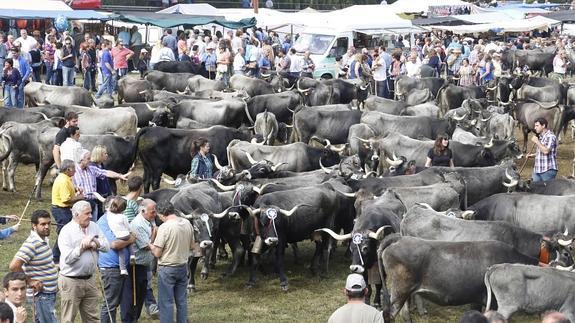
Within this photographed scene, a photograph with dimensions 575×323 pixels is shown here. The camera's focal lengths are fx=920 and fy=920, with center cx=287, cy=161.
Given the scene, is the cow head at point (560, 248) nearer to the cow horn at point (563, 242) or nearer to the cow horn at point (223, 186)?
the cow horn at point (563, 242)

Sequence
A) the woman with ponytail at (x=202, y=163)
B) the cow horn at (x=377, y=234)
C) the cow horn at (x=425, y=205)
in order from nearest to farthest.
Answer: the cow horn at (x=377, y=234) < the cow horn at (x=425, y=205) < the woman with ponytail at (x=202, y=163)

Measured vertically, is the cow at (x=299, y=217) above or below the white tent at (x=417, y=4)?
Result: below

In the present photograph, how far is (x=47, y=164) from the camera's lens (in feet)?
56.9

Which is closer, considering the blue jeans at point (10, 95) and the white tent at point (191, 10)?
the blue jeans at point (10, 95)

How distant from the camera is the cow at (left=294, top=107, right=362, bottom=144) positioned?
68.1ft

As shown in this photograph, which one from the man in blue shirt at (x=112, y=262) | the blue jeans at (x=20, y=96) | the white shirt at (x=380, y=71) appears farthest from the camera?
the white shirt at (x=380, y=71)

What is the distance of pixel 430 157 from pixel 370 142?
2.79 metres

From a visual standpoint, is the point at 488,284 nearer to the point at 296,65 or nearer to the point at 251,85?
the point at 251,85

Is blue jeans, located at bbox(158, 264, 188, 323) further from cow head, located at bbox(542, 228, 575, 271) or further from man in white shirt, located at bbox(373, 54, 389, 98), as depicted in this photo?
man in white shirt, located at bbox(373, 54, 389, 98)

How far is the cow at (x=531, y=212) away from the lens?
13258 millimetres

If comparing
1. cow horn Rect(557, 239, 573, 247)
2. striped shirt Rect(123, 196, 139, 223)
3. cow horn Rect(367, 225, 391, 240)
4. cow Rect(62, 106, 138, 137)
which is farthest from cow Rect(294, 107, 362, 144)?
striped shirt Rect(123, 196, 139, 223)

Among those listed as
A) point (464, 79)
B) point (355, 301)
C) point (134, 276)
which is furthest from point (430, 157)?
point (464, 79)

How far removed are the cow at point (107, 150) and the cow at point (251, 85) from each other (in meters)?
8.41

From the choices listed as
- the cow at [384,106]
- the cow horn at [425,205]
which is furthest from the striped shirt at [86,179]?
the cow at [384,106]
